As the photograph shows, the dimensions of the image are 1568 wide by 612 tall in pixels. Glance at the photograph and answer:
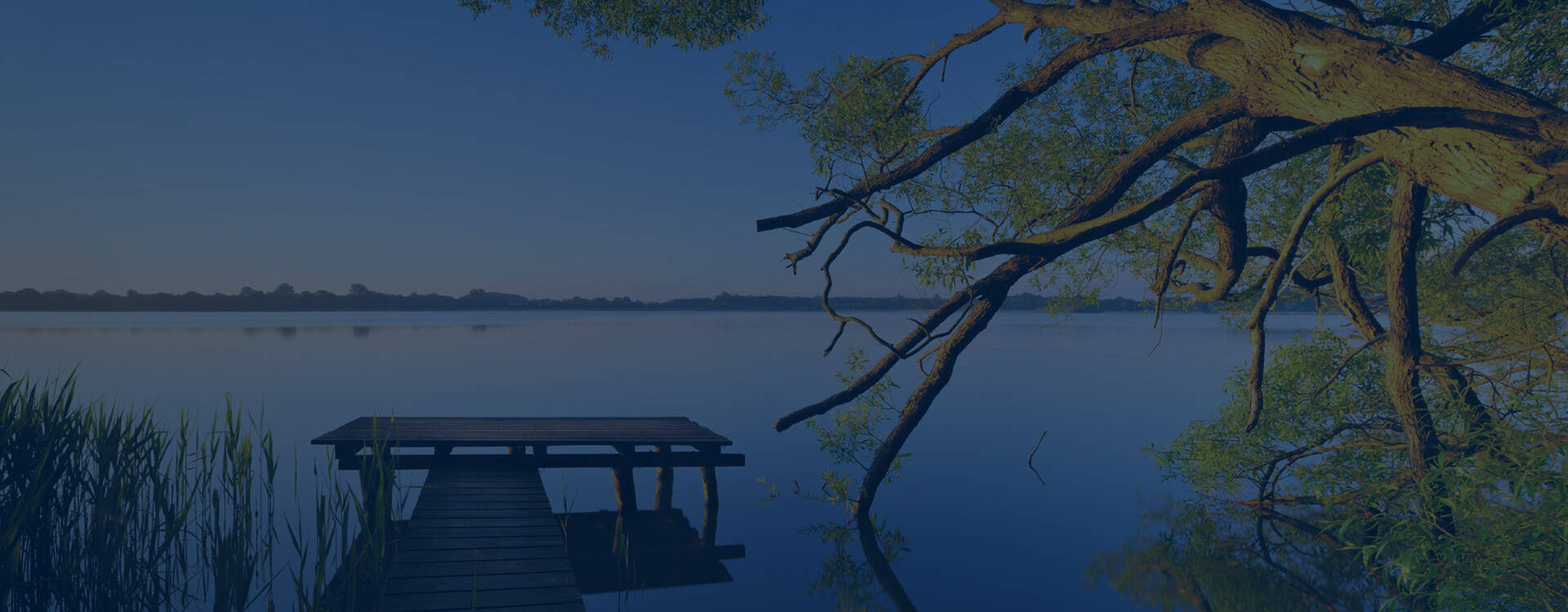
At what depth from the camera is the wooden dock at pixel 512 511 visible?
5254 mm

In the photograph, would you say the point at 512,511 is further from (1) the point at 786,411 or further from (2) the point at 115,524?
(1) the point at 786,411

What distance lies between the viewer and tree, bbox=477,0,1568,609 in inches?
159

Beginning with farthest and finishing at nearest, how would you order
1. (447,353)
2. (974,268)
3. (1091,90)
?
(447,353), (1091,90), (974,268)

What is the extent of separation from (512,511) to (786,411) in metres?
15.9

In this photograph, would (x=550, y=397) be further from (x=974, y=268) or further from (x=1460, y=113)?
(x=1460, y=113)

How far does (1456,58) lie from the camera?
659 cm

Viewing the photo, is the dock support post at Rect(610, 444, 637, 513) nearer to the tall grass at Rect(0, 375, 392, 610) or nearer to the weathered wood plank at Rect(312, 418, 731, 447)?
the weathered wood plank at Rect(312, 418, 731, 447)

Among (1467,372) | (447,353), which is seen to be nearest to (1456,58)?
(1467,372)

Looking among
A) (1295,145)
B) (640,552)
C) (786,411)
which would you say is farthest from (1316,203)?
(786,411)

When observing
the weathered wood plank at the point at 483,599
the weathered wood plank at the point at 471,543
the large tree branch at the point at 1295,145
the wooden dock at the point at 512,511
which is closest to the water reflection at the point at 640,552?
the wooden dock at the point at 512,511

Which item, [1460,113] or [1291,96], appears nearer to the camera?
[1460,113]

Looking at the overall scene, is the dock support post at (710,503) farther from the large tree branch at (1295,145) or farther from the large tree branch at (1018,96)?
the large tree branch at (1295,145)

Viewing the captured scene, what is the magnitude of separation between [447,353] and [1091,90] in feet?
133

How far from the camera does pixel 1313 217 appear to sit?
21.0ft
